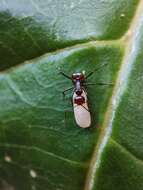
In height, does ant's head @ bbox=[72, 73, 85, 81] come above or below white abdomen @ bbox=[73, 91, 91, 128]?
above

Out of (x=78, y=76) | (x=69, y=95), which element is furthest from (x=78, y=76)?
(x=69, y=95)

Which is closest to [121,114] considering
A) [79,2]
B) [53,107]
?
[53,107]

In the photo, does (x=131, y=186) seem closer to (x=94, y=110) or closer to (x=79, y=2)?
(x=94, y=110)

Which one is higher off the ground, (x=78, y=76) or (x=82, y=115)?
(x=78, y=76)

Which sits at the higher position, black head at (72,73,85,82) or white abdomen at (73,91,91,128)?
black head at (72,73,85,82)

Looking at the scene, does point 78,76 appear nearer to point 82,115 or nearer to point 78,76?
point 78,76
